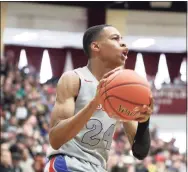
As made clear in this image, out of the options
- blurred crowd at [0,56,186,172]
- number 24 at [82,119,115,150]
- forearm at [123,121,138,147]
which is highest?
number 24 at [82,119,115,150]

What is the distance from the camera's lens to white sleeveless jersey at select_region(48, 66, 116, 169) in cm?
335

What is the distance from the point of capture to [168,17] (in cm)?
1608

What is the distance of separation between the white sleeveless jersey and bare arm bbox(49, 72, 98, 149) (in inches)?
2.5

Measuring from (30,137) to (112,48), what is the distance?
5983 mm

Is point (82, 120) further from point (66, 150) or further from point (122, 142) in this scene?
point (122, 142)

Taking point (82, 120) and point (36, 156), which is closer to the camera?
point (82, 120)

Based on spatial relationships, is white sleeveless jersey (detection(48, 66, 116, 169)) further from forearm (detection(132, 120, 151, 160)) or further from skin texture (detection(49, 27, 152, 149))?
forearm (detection(132, 120, 151, 160))

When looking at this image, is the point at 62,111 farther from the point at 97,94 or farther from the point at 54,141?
the point at 97,94

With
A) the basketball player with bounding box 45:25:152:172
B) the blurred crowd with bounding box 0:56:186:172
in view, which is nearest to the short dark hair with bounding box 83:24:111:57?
the basketball player with bounding box 45:25:152:172

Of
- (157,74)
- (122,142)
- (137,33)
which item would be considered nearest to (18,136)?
(122,142)

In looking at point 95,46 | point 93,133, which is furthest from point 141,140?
point 95,46

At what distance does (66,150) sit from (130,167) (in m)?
6.52

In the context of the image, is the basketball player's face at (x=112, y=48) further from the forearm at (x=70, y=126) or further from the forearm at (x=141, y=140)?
the forearm at (x=70, y=126)

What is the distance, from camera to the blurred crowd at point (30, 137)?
26.5 ft
